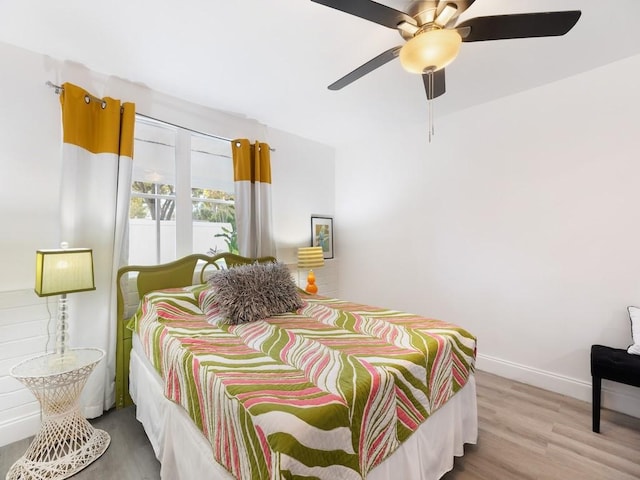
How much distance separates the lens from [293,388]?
1.09 m

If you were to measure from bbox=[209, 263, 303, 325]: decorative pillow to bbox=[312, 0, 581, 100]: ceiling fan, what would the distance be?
170 centimetres

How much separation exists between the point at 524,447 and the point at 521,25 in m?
2.38

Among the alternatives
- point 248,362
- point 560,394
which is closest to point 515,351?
point 560,394

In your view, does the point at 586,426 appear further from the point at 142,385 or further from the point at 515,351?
the point at 142,385

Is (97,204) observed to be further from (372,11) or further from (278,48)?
(372,11)

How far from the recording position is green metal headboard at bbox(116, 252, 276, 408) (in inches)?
86.9

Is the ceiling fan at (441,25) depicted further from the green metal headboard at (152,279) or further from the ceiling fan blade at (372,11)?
the green metal headboard at (152,279)

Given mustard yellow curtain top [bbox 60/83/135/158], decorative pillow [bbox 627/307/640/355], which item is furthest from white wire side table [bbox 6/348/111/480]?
decorative pillow [bbox 627/307/640/355]

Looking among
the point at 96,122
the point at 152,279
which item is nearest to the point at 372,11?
the point at 96,122

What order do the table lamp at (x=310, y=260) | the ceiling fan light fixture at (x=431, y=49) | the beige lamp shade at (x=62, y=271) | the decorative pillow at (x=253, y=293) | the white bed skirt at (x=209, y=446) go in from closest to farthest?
the white bed skirt at (x=209, y=446), the ceiling fan light fixture at (x=431, y=49), the beige lamp shade at (x=62, y=271), the decorative pillow at (x=253, y=293), the table lamp at (x=310, y=260)

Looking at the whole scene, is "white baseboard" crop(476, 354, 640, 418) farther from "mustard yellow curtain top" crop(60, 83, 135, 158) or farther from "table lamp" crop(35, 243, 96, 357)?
"mustard yellow curtain top" crop(60, 83, 135, 158)

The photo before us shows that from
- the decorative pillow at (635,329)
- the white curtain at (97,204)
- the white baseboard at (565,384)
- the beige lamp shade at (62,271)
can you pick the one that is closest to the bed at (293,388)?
the white curtain at (97,204)

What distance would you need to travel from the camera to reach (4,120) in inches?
73.4

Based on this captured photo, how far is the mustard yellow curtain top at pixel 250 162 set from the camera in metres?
2.97
